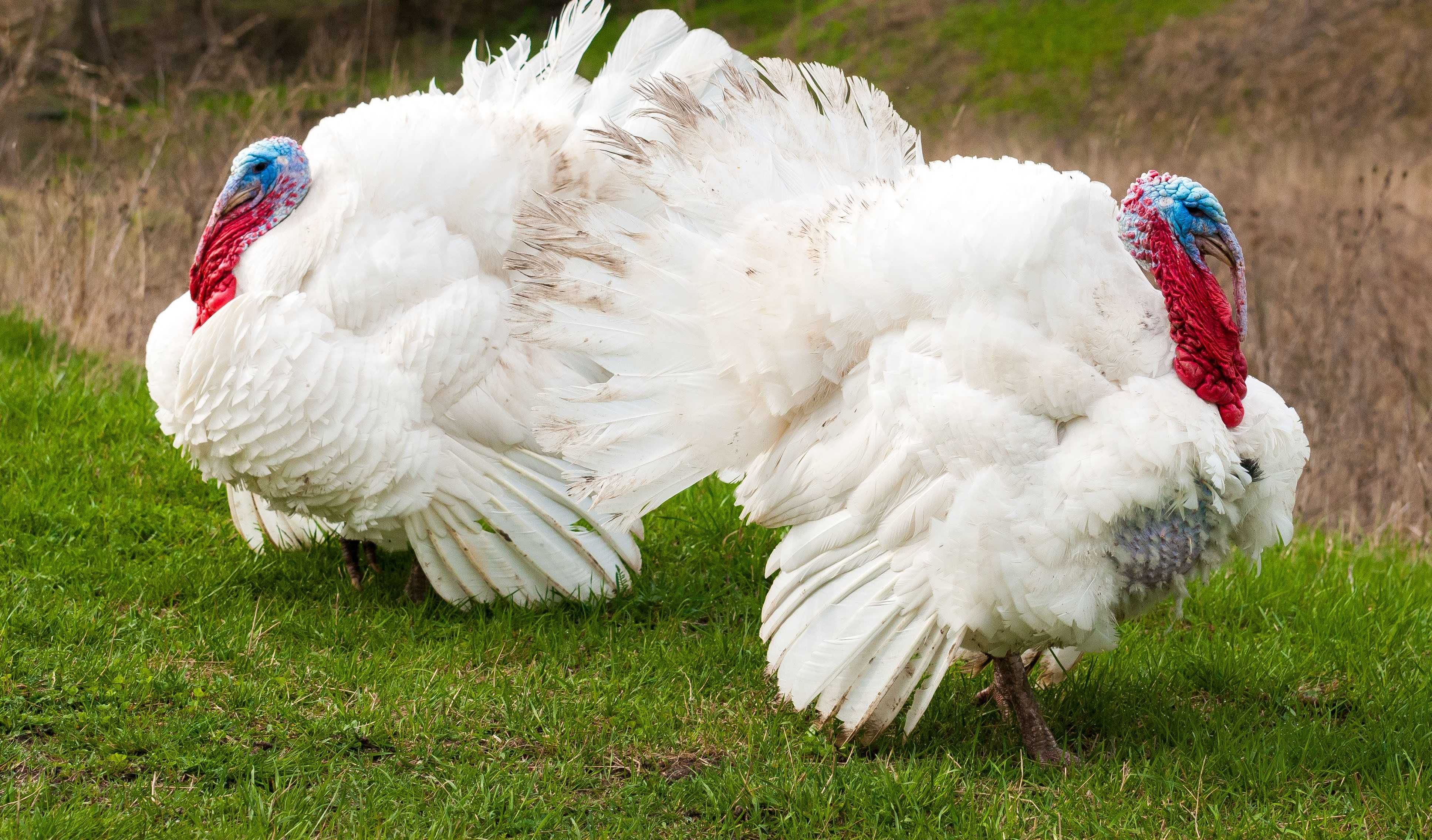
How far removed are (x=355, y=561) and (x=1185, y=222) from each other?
319 centimetres

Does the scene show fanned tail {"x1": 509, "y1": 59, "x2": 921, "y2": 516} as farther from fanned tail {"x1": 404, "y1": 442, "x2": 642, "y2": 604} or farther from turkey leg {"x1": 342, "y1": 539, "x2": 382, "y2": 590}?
turkey leg {"x1": 342, "y1": 539, "x2": 382, "y2": 590}

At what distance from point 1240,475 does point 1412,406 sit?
478 centimetres

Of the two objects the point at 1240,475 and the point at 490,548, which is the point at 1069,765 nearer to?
the point at 1240,475

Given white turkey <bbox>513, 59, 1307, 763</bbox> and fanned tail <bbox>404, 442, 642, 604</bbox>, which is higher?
white turkey <bbox>513, 59, 1307, 763</bbox>

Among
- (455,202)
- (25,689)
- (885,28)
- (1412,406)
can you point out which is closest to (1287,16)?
(885,28)

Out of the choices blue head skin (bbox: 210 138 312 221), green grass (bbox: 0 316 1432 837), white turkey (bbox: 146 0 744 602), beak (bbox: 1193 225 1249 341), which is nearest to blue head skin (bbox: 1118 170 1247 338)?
beak (bbox: 1193 225 1249 341)

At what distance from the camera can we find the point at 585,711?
4.13 metres

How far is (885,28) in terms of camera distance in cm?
1989

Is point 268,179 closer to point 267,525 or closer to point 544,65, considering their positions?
point 544,65

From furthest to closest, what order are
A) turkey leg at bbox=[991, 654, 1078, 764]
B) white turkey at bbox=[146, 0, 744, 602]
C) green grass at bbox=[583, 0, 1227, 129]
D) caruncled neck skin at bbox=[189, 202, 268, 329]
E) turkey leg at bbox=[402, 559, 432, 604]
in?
green grass at bbox=[583, 0, 1227, 129], turkey leg at bbox=[402, 559, 432, 604], caruncled neck skin at bbox=[189, 202, 268, 329], white turkey at bbox=[146, 0, 744, 602], turkey leg at bbox=[991, 654, 1078, 764]

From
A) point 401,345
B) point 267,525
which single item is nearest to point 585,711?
point 401,345

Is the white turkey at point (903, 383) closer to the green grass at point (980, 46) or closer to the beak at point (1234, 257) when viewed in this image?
the beak at point (1234, 257)

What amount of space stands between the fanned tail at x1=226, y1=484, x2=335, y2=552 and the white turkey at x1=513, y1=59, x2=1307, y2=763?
5.05 ft

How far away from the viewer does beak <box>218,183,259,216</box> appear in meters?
4.58
